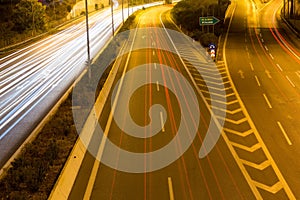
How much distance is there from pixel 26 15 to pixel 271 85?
169 feet

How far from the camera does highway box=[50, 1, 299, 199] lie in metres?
15.4

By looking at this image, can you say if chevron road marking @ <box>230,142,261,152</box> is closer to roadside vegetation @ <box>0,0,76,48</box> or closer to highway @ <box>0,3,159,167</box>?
highway @ <box>0,3,159,167</box>

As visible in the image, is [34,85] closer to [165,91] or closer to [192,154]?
[165,91]

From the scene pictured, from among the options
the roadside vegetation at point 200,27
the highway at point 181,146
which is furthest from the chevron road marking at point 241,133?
the roadside vegetation at point 200,27

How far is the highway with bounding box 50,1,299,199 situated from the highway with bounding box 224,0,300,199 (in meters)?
0.14

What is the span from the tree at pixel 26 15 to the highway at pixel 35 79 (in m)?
4.32

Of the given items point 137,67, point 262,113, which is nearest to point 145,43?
point 137,67

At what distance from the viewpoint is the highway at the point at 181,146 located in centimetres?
1543

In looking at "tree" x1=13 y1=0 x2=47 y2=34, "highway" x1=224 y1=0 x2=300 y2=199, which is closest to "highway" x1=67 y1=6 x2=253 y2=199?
"highway" x1=224 y1=0 x2=300 y2=199

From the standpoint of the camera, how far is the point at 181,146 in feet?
65.4

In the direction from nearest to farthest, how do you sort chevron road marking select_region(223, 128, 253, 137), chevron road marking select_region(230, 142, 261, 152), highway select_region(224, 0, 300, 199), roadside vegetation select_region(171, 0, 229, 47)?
highway select_region(224, 0, 300, 199) < chevron road marking select_region(230, 142, 261, 152) < chevron road marking select_region(223, 128, 253, 137) < roadside vegetation select_region(171, 0, 229, 47)

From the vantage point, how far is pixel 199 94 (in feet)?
97.3

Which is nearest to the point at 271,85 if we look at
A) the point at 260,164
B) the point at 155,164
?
the point at 260,164

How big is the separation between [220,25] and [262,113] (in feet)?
152
